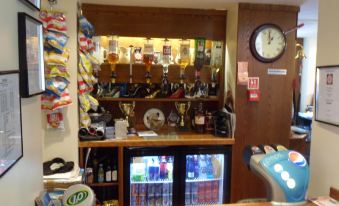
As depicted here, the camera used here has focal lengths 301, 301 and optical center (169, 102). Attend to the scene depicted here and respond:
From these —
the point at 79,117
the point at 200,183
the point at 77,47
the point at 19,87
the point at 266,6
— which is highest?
the point at 266,6

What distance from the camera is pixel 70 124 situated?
107 inches

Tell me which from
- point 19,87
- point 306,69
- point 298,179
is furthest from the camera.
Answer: point 306,69

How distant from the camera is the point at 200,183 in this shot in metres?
3.19

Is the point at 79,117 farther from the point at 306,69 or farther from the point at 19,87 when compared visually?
the point at 306,69

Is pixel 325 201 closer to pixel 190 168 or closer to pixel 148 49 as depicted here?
pixel 190 168

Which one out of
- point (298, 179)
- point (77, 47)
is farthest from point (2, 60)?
point (77, 47)

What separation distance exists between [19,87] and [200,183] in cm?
237

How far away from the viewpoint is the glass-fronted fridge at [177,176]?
299 centimetres

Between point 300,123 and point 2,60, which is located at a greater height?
point 2,60

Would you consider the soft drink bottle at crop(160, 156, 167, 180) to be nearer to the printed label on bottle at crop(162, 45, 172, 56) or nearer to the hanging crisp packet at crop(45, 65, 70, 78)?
the printed label on bottle at crop(162, 45, 172, 56)

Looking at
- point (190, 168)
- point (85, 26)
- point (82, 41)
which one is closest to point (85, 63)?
point (82, 41)

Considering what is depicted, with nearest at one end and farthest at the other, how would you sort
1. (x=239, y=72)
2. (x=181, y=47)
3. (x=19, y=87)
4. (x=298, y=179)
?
(x=19, y=87), (x=298, y=179), (x=239, y=72), (x=181, y=47)

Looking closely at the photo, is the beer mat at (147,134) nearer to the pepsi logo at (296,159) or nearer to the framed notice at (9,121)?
the pepsi logo at (296,159)

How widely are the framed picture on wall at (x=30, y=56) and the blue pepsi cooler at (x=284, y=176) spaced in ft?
3.99
